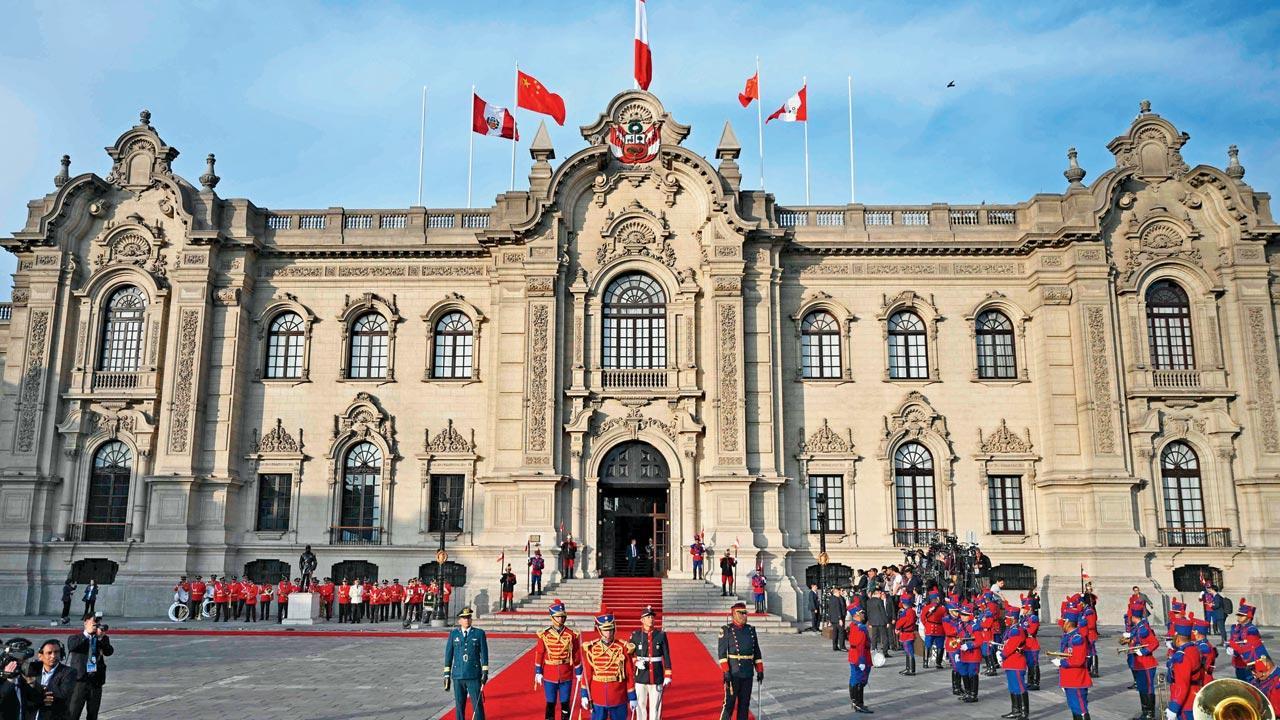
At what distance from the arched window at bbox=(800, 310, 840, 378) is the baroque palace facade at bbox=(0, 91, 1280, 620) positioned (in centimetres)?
12

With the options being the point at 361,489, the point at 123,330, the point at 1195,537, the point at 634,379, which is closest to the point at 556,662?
the point at 634,379

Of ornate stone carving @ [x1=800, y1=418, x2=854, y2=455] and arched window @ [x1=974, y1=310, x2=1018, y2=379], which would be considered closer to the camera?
ornate stone carving @ [x1=800, y1=418, x2=854, y2=455]

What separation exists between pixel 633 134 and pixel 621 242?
3719 millimetres

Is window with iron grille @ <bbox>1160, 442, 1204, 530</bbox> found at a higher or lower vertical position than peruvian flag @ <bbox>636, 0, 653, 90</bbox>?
lower

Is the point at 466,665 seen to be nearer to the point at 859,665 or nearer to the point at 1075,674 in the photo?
the point at 859,665

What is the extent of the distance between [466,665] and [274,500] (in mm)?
23309

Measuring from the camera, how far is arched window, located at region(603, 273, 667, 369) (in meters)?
34.2

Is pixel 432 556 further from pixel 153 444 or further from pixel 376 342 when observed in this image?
pixel 153 444

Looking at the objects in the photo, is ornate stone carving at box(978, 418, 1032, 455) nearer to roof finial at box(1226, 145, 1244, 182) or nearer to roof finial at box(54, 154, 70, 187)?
roof finial at box(1226, 145, 1244, 182)

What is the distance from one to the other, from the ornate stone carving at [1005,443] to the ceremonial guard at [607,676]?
939 inches

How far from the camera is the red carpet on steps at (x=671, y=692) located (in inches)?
583

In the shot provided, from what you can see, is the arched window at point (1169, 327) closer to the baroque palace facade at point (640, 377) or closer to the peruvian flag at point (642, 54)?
the baroque palace facade at point (640, 377)

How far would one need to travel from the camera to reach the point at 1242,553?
31750 mm

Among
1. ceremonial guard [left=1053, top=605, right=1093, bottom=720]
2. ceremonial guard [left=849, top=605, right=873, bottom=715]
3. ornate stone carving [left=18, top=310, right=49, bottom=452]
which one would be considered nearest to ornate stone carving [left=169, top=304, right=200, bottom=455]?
ornate stone carving [left=18, top=310, right=49, bottom=452]
